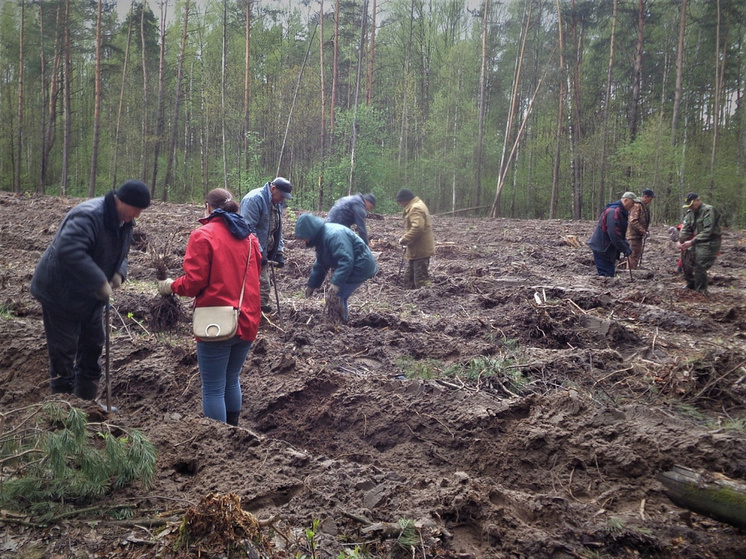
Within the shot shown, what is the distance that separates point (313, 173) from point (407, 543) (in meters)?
26.8

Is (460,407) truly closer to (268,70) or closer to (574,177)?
(574,177)

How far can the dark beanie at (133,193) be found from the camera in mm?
3824

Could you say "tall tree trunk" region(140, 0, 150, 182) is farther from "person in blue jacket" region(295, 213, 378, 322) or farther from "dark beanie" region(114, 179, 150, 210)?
"dark beanie" region(114, 179, 150, 210)

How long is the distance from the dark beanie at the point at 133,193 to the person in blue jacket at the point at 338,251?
8.58 feet

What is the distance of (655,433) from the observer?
364 cm

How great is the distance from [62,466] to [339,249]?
13.7ft

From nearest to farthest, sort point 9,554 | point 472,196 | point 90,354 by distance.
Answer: point 9,554 → point 90,354 → point 472,196

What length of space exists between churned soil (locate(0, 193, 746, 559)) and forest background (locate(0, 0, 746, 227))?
18472mm

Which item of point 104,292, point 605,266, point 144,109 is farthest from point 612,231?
point 144,109

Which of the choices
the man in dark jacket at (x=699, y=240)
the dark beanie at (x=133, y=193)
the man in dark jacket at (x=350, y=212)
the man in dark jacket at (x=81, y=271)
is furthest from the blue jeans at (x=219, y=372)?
the man in dark jacket at (x=699, y=240)

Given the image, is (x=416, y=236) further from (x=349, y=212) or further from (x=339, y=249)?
(x=339, y=249)

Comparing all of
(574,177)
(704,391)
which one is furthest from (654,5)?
(704,391)

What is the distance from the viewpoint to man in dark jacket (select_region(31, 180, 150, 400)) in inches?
148

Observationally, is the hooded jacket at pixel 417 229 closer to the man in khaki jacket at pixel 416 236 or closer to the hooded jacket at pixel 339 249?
the man in khaki jacket at pixel 416 236
